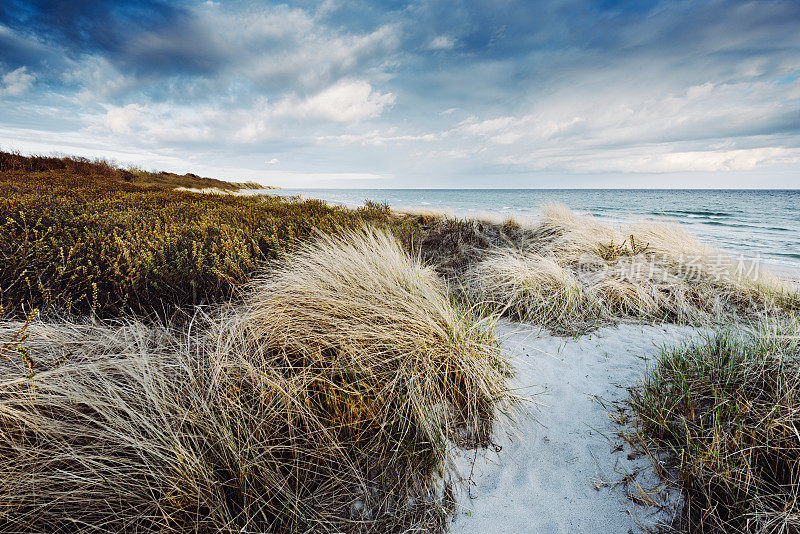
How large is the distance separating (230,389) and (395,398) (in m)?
0.93

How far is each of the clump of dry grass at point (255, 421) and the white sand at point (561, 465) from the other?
18cm

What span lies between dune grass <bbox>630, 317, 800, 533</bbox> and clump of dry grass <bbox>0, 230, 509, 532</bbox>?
912 millimetres

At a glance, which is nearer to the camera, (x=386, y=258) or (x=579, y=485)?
(x=579, y=485)

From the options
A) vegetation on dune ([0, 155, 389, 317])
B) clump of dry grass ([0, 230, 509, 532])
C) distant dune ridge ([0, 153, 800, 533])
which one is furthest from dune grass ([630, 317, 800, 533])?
vegetation on dune ([0, 155, 389, 317])

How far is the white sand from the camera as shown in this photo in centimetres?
158

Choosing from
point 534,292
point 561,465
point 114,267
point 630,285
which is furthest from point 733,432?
point 114,267

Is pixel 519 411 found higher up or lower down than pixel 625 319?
lower down

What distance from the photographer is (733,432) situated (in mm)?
1677

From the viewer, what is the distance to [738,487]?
1.41 metres

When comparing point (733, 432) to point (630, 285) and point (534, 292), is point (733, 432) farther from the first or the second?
point (630, 285)

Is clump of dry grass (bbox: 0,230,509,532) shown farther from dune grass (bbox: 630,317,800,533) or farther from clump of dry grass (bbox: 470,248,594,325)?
clump of dry grass (bbox: 470,248,594,325)

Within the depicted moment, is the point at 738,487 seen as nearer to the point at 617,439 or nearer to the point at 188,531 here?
the point at 617,439

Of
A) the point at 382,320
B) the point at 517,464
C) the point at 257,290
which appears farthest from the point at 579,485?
the point at 257,290

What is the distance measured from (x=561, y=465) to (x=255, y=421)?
1706mm
